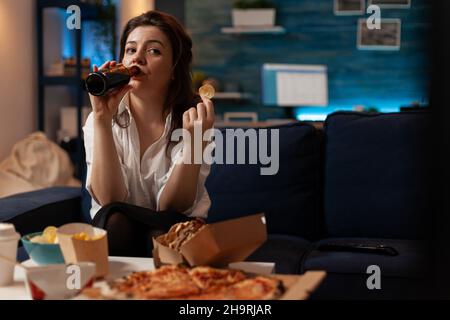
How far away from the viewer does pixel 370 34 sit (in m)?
5.68

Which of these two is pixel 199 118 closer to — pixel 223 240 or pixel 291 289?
pixel 223 240

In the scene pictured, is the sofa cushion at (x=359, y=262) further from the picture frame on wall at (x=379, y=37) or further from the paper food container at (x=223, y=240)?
the picture frame on wall at (x=379, y=37)

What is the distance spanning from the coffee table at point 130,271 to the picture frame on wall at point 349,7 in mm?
4762

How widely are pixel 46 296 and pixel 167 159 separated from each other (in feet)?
2.82

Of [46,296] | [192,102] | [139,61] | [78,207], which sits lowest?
[78,207]

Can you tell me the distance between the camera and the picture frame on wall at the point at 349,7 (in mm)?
5688

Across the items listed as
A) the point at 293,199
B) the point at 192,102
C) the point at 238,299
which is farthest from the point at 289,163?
the point at 238,299

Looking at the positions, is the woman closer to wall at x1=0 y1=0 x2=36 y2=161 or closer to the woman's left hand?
the woman's left hand

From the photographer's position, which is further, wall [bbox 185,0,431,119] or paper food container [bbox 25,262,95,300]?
wall [bbox 185,0,431,119]

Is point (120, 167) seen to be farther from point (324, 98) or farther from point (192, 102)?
point (324, 98)

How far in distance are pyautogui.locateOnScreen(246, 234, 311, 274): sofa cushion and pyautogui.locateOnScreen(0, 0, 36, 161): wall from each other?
2.07 meters

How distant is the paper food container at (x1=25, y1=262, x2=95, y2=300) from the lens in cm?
99

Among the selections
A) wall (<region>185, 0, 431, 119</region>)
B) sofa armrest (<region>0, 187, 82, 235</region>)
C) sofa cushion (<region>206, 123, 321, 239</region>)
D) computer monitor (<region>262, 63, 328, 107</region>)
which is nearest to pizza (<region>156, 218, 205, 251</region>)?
sofa armrest (<region>0, 187, 82, 235</region>)
